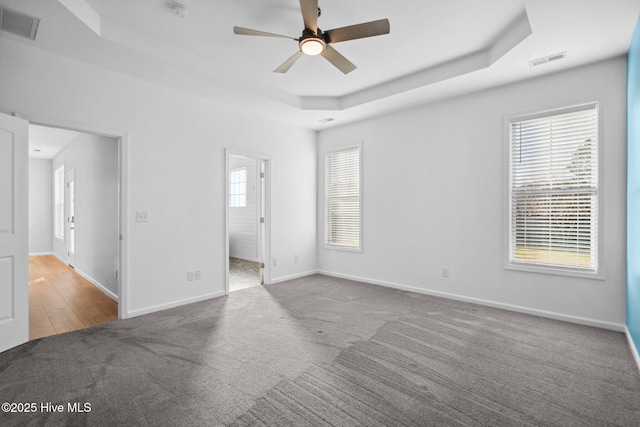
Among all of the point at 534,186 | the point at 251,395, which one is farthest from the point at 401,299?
the point at 251,395

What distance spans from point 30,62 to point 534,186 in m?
5.42

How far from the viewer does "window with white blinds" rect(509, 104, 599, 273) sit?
3.31 m

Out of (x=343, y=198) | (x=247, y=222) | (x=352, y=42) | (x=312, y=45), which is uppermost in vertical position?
(x=352, y=42)

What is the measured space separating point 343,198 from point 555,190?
3131mm

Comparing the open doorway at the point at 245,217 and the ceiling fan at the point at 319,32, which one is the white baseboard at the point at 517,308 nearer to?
the open doorway at the point at 245,217

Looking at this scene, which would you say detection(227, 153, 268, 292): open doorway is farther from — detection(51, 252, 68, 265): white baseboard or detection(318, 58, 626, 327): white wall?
detection(51, 252, 68, 265): white baseboard

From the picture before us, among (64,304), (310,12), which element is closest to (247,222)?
(64,304)

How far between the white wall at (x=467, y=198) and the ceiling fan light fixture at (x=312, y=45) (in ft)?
8.09

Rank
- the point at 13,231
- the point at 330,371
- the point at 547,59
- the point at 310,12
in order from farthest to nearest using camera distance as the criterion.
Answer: the point at 547,59, the point at 13,231, the point at 330,371, the point at 310,12

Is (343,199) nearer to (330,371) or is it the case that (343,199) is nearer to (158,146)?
(158,146)

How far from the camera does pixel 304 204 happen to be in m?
5.77

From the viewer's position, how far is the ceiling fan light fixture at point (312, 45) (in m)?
2.50

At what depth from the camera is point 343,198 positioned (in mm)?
5672

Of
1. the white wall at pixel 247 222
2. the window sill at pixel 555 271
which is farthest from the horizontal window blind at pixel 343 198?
the window sill at pixel 555 271
